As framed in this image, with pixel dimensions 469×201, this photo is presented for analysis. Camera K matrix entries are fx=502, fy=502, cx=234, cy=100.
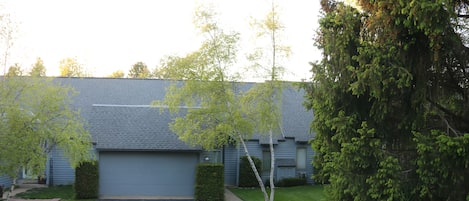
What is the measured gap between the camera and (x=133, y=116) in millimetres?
23578

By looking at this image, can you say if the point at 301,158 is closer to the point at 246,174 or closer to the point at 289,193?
the point at 246,174

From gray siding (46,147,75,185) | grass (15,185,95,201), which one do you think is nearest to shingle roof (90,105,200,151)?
grass (15,185,95,201)

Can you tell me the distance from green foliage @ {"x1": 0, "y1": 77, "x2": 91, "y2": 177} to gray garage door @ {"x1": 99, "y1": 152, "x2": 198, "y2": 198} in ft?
18.0

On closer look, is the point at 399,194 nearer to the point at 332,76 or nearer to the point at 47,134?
the point at 332,76

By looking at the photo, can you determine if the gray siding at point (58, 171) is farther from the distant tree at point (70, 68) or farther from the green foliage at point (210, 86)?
the distant tree at point (70, 68)

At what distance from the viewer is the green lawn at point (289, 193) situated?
67.3 ft

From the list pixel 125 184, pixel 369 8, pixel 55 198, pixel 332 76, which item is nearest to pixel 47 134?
pixel 55 198

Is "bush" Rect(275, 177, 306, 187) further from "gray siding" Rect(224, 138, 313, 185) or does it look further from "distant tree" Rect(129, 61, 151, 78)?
"distant tree" Rect(129, 61, 151, 78)

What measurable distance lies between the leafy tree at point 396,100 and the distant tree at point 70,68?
45957 millimetres

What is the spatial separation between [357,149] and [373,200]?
876 mm

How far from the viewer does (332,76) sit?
29.2ft

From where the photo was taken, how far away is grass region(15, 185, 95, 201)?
65.3 feet

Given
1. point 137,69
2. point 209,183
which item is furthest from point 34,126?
point 137,69

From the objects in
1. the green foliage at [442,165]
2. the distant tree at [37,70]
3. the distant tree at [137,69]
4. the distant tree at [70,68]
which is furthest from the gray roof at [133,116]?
the distant tree at [137,69]
